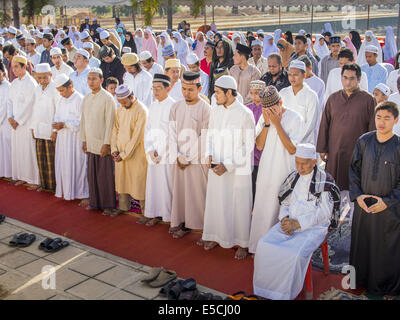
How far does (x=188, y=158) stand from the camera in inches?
189

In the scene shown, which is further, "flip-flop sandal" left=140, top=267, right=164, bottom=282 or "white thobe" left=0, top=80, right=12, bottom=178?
"white thobe" left=0, top=80, right=12, bottom=178

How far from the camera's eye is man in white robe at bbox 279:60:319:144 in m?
5.16

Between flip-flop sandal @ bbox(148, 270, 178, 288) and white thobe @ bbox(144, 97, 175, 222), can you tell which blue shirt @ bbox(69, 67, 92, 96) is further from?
flip-flop sandal @ bbox(148, 270, 178, 288)

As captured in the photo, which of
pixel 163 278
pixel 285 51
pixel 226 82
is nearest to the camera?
pixel 163 278

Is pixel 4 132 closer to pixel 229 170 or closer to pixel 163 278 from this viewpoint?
pixel 229 170

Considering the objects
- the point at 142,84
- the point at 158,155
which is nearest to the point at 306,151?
the point at 158,155

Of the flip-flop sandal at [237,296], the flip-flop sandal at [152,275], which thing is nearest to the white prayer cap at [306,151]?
the flip-flop sandal at [237,296]

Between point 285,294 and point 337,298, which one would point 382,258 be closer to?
point 337,298

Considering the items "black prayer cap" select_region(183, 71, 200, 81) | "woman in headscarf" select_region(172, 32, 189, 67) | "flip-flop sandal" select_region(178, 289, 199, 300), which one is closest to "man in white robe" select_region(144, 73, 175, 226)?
"black prayer cap" select_region(183, 71, 200, 81)

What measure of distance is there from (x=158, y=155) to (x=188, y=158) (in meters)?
0.49

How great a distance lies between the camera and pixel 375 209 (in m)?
3.63

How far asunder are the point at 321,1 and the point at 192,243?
39.1 feet

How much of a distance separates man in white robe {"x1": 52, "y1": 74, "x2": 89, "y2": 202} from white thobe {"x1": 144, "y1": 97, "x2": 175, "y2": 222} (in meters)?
1.12
